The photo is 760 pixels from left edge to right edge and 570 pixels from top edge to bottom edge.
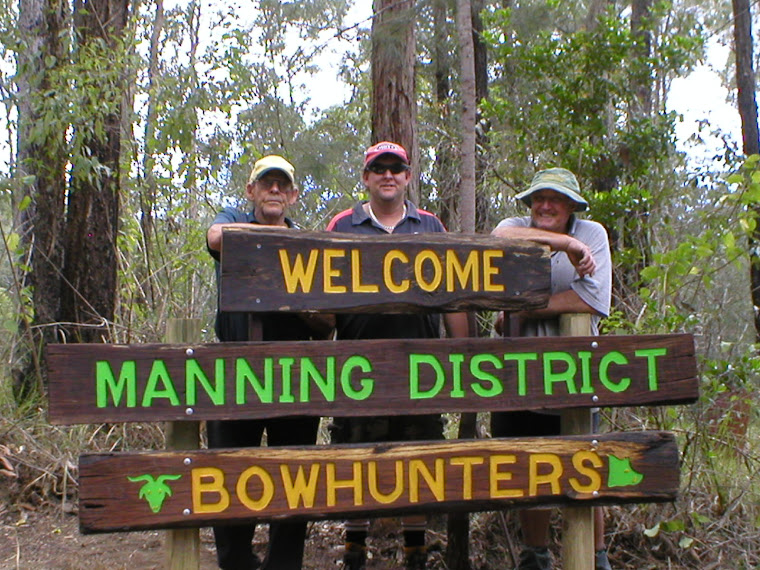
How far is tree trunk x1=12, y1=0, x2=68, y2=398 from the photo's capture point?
5.71 m

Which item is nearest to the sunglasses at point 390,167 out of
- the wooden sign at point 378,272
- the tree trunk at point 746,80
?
the wooden sign at point 378,272

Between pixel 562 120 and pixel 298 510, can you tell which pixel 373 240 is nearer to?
pixel 298 510

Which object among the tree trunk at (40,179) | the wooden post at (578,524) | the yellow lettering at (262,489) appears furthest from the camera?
the tree trunk at (40,179)

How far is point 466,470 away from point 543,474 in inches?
11.7

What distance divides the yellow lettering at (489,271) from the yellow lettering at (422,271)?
0.17 meters

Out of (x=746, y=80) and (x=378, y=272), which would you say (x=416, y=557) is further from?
(x=746, y=80)

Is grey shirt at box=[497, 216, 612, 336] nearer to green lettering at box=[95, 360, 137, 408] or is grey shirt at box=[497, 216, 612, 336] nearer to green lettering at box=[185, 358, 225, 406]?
green lettering at box=[185, 358, 225, 406]

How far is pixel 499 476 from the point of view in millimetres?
2998

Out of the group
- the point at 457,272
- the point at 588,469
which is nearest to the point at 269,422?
the point at 457,272

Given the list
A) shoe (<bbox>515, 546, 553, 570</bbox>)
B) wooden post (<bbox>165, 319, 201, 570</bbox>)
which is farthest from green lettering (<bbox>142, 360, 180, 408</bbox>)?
shoe (<bbox>515, 546, 553, 570</bbox>)

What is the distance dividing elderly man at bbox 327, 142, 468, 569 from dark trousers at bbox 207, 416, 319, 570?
12.9 inches

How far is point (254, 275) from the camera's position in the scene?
2.87 m

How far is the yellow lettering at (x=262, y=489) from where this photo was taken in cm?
283

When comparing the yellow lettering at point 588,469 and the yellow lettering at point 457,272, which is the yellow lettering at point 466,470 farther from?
the yellow lettering at point 457,272
